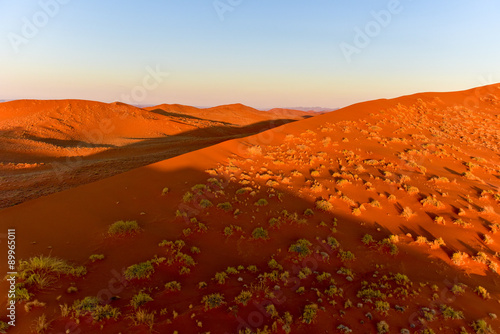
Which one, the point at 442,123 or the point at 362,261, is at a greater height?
the point at 442,123

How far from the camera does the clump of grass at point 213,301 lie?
5457mm

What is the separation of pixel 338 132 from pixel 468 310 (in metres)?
16.8

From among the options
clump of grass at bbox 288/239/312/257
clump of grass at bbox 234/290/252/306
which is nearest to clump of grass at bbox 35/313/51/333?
clump of grass at bbox 234/290/252/306

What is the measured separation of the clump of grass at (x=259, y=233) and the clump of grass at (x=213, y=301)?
117 inches

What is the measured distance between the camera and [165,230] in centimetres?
860

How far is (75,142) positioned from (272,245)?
3417 centimetres

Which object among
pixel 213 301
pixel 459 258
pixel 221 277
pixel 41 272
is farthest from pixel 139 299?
pixel 459 258

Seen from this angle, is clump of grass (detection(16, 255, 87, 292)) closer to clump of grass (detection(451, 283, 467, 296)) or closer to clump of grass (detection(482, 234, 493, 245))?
clump of grass (detection(451, 283, 467, 296))

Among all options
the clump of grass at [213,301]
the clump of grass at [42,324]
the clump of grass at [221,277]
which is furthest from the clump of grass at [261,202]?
the clump of grass at [42,324]

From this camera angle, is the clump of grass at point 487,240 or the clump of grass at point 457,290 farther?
the clump of grass at point 487,240

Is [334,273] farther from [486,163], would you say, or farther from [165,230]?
[486,163]

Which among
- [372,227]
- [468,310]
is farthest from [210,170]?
[468,310]

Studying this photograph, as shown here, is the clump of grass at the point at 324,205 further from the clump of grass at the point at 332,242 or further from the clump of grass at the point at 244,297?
the clump of grass at the point at 244,297

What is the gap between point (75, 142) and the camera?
3253 centimetres
